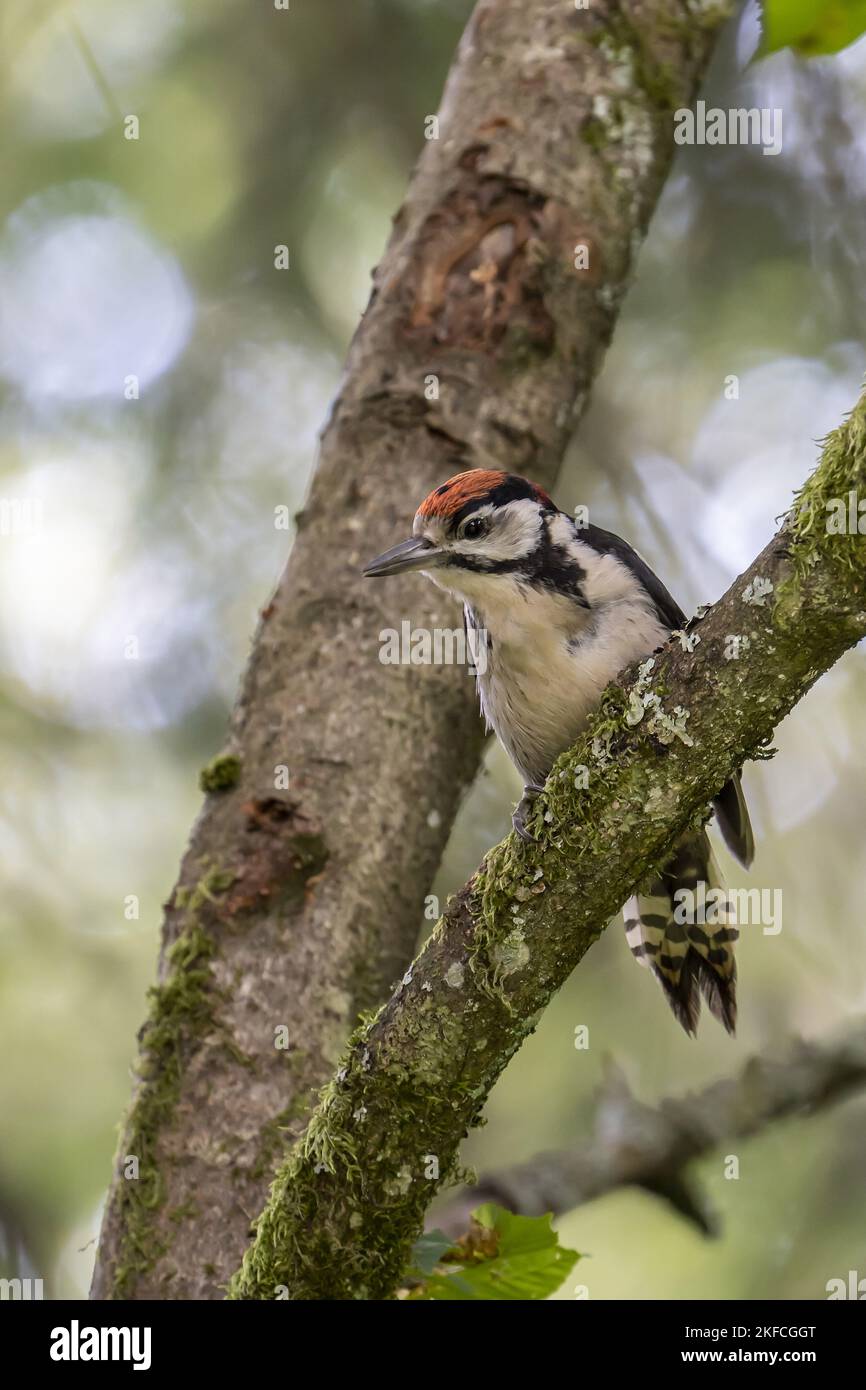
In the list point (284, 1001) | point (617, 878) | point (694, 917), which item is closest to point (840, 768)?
point (694, 917)

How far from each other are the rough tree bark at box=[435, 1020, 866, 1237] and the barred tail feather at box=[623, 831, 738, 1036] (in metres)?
0.79

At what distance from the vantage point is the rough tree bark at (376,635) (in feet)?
9.18

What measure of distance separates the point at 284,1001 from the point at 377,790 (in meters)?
0.57

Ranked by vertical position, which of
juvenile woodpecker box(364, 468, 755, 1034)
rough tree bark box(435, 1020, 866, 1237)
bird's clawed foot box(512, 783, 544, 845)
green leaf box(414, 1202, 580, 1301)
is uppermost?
juvenile woodpecker box(364, 468, 755, 1034)

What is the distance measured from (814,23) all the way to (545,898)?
4.34 ft

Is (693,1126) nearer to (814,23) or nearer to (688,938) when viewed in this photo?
(688,938)

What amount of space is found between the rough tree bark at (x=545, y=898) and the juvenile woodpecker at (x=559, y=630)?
857 millimetres

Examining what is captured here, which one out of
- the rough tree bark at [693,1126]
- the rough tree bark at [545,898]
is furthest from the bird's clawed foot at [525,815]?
the rough tree bark at [693,1126]

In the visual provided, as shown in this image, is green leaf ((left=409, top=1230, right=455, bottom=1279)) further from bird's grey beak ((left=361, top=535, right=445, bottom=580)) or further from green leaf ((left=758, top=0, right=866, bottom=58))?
green leaf ((left=758, top=0, right=866, bottom=58))

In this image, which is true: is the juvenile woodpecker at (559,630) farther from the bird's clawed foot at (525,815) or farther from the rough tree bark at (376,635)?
the bird's clawed foot at (525,815)

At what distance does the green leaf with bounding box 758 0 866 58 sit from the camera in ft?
5.82

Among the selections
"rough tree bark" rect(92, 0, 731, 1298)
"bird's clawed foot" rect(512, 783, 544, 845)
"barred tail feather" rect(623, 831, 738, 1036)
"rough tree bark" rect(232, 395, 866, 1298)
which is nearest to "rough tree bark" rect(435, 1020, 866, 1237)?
"barred tail feather" rect(623, 831, 738, 1036)

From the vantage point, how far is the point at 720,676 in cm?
178

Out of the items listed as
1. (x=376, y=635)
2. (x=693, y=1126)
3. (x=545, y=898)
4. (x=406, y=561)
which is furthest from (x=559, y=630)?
(x=693, y=1126)
